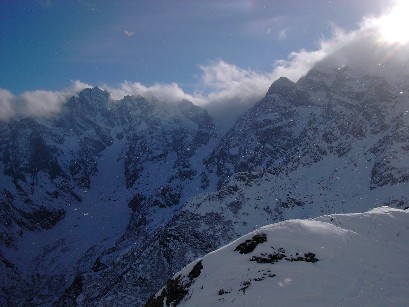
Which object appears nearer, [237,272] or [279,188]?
[237,272]

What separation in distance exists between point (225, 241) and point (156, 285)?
832 inches

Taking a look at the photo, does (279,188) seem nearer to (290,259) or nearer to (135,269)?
(135,269)

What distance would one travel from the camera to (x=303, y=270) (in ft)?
68.8

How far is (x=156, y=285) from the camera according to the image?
10425 centimetres

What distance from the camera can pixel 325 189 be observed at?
160m

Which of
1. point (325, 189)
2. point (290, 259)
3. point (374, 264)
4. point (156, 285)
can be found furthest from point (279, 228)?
point (325, 189)

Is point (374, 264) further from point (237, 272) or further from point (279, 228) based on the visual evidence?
point (237, 272)

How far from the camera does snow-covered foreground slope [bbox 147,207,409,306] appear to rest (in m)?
19.2

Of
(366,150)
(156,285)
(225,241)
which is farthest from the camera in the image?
(366,150)

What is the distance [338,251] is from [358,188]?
14505 cm

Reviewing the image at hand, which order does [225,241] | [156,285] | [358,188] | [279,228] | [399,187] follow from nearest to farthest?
[279,228]
[156,285]
[225,241]
[399,187]
[358,188]

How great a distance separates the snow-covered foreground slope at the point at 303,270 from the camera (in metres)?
Result: 19.2

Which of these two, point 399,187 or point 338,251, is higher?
point 338,251

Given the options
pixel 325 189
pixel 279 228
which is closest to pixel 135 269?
pixel 325 189
